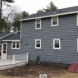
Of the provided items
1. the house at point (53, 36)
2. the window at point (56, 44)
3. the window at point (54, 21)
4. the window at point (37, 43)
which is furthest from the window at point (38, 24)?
the window at point (56, 44)

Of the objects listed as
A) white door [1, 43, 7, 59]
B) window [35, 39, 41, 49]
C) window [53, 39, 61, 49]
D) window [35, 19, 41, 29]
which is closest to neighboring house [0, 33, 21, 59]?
white door [1, 43, 7, 59]

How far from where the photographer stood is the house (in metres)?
18.6

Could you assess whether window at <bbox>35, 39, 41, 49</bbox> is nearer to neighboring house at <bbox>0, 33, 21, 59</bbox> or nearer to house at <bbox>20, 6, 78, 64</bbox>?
house at <bbox>20, 6, 78, 64</bbox>

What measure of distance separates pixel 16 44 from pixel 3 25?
21124 millimetres

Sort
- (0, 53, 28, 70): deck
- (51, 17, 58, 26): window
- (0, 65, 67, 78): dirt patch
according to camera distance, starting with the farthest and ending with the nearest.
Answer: (51, 17, 58, 26): window
(0, 53, 28, 70): deck
(0, 65, 67, 78): dirt patch

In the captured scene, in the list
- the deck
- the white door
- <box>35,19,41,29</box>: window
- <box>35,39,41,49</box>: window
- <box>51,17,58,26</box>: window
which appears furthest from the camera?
the white door

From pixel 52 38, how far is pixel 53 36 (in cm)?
27

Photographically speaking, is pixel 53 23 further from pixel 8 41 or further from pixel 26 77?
pixel 26 77

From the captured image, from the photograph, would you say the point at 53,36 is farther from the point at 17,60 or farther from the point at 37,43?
the point at 17,60

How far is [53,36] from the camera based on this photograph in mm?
20344

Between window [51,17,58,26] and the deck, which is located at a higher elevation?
window [51,17,58,26]

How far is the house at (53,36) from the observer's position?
734 inches

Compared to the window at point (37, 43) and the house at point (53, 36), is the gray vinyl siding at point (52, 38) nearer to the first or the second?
the house at point (53, 36)

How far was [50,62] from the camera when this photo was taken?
66.7ft
